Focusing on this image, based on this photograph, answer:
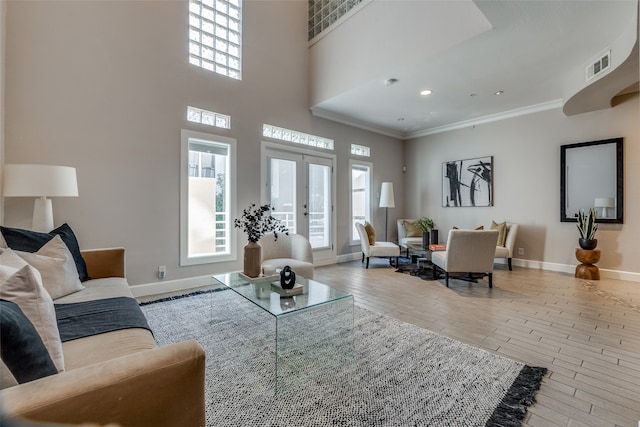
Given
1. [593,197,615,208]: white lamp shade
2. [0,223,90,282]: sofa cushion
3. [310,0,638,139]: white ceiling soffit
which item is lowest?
[0,223,90,282]: sofa cushion

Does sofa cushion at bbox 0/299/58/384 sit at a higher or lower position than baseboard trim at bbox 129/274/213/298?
higher

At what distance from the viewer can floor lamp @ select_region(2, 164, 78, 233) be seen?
8.13 ft

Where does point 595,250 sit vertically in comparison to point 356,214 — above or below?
below

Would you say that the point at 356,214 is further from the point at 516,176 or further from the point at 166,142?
the point at 166,142

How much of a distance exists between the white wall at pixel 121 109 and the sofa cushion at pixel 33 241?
0.97m

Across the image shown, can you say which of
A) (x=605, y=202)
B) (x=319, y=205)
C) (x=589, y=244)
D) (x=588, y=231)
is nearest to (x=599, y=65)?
(x=605, y=202)

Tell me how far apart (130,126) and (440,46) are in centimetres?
379

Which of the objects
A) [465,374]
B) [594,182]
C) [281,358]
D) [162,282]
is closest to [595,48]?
[594,182]

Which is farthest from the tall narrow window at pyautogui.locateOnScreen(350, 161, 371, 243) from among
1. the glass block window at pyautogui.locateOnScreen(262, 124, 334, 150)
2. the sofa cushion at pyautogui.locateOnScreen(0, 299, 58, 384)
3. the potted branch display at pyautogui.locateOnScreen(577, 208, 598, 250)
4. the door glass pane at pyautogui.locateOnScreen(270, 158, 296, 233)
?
the sofa cushion at pyautogui.locateOnScreen(0, 299, 58, 384)

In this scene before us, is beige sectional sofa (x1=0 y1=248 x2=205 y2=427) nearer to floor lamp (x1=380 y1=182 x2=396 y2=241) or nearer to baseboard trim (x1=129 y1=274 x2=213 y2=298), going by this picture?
baseboard trim (x1=129 y1=274 x2=213 y2=298)

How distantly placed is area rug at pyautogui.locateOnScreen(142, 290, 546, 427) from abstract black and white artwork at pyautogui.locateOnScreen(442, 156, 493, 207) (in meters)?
4.13

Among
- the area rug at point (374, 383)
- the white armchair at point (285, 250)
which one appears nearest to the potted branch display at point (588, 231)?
the area rug at point (374, 383)

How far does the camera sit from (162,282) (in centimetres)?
364

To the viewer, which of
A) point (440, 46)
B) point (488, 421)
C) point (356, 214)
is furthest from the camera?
point (356, 214)
